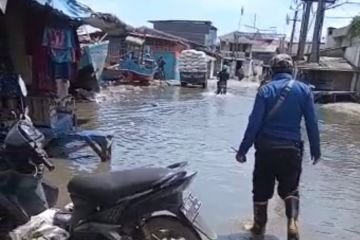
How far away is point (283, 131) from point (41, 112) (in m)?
5.02

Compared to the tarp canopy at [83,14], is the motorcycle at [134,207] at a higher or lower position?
lower

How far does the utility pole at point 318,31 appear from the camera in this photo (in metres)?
38.3

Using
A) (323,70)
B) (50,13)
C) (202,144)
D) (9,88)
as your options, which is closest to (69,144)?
(9,88)

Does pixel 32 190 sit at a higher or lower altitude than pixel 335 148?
higher

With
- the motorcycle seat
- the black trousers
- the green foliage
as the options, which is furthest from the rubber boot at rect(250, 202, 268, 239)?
the green foliage

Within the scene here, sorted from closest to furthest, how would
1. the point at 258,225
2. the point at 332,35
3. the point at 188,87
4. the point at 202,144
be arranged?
the point at 258,225 < the point at 202,144 < the point at 188,87 < the point at 332,35

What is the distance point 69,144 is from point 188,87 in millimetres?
26926

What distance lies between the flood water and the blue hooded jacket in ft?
3.81

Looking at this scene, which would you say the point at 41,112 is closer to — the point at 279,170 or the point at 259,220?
the point at 259,220

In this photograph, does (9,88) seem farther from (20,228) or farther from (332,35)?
(332,35)

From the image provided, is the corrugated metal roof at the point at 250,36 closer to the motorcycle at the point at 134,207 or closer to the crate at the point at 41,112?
the crate at the point at 41,112

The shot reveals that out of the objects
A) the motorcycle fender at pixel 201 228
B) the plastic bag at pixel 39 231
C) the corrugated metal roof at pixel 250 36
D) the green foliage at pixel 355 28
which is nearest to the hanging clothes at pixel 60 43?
the plastic bag at pixel 39 231

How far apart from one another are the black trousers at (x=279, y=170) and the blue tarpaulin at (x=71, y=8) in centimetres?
402

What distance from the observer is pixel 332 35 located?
48.8 metres
